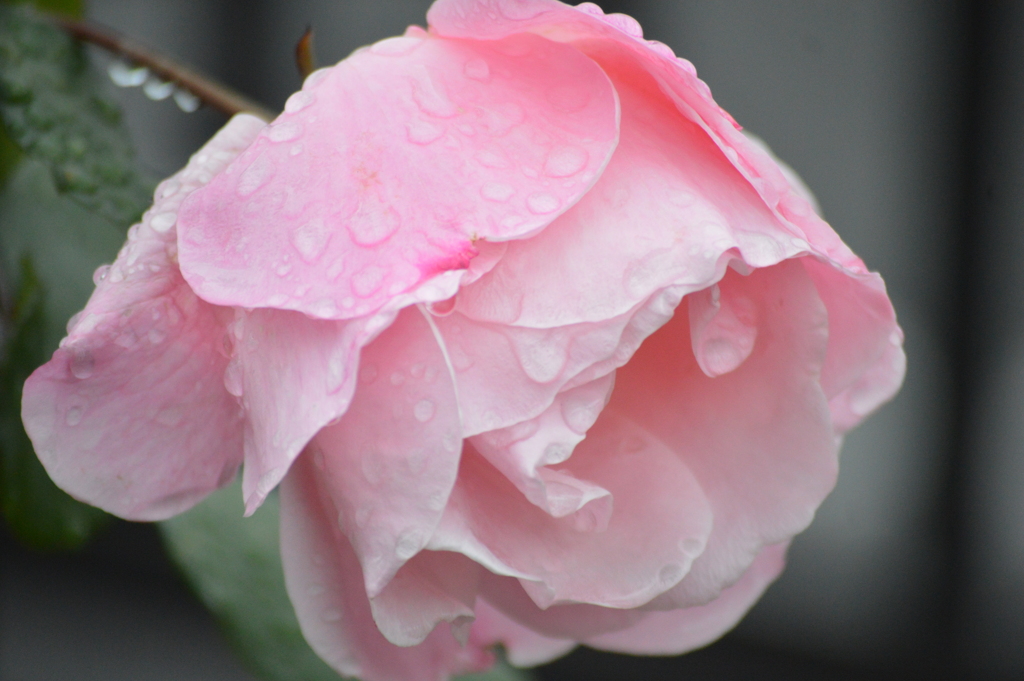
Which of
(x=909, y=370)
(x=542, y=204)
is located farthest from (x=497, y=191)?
(x=909, y=370)

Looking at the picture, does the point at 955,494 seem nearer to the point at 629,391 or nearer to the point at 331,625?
the point at 629,391

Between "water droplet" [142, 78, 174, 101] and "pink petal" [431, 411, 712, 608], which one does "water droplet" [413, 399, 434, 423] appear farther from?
"water droplet" [142, 78, 174, 101]

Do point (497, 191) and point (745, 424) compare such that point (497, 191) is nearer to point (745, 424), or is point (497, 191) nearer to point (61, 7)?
point (745, 424)

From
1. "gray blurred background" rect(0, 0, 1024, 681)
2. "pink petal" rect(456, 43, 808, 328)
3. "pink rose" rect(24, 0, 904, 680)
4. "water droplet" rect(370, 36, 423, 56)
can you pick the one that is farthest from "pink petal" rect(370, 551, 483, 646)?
"gray blurred background" rect(0, 0, 1024, 681)

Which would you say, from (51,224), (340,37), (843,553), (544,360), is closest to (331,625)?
(544,360)

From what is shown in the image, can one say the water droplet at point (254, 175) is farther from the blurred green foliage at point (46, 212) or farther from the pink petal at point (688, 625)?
the pink petal at point (688, 625)

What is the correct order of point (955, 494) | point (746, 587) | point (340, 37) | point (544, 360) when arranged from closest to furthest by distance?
1. point (544, 360)
2. point (746, 587)
3. point (955, 494)
4. point (340, 37)

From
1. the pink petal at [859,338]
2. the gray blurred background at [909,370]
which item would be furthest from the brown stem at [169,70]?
the gray blurred background at [909,370]
